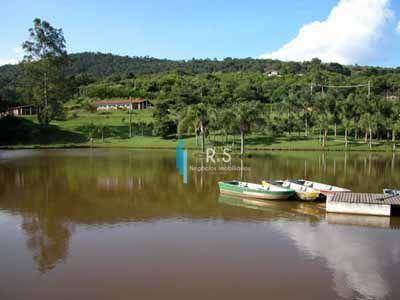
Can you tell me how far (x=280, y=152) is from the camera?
208ft

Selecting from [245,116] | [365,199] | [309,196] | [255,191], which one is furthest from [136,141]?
[365,199]

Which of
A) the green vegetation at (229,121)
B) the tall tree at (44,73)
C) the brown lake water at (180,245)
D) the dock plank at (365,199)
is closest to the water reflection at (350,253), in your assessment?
the brown lake water at (180,245)

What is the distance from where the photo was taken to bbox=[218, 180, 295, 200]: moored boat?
2844cm

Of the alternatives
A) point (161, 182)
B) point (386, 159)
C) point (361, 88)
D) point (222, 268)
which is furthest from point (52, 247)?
point (361, 88)

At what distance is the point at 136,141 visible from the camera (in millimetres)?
73438

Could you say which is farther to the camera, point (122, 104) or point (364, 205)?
point (122, 104)

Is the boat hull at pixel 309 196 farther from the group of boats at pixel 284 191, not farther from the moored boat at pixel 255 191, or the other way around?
the moored boat at pixel 255 191

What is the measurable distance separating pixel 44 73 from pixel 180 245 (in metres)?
67.3

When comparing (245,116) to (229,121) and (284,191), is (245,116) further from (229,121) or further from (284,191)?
(284,191)

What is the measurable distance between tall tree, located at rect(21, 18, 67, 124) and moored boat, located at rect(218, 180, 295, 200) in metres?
55.1

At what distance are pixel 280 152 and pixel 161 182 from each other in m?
31.6

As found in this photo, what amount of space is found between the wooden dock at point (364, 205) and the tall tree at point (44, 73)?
2477 inches

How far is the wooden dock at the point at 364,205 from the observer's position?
24344mm

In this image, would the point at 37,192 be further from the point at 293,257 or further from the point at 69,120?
the point at 69,120
